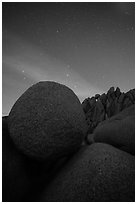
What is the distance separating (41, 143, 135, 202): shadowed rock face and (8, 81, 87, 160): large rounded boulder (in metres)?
0.27

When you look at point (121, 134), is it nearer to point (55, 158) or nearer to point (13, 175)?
point (55, 158)

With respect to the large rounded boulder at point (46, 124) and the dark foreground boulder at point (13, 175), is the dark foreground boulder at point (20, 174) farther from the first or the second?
the large rounded boulder at point (46, 124)

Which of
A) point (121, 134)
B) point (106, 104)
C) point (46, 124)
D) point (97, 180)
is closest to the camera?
point (97, 180)

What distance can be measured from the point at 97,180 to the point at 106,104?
22.7ft

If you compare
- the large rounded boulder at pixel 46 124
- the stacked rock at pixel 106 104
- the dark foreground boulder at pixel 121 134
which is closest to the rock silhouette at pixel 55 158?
the large rounded boulder at pixel 46 124

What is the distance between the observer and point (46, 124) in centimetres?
217

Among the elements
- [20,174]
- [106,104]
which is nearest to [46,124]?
[20,174]

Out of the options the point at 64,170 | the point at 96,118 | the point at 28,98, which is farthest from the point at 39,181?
the point at 96,118

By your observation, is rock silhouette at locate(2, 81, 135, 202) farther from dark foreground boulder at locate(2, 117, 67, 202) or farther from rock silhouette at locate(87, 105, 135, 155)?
rock silhouette at locate(87, 105, 135, 155)

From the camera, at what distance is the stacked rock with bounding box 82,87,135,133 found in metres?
8.09

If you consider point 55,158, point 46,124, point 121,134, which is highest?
point 46,124

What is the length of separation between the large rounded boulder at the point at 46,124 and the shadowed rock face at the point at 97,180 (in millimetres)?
270

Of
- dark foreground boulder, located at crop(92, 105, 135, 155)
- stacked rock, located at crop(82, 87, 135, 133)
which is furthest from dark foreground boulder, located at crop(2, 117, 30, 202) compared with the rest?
stacked rock, located at crop(82, 87, 135, 133)

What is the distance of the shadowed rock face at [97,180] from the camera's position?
2.02m
